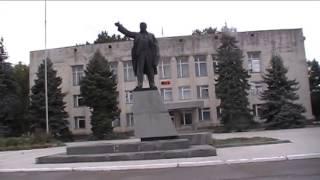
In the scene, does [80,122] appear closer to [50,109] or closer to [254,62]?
[50,109]

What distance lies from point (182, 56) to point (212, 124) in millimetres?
8256

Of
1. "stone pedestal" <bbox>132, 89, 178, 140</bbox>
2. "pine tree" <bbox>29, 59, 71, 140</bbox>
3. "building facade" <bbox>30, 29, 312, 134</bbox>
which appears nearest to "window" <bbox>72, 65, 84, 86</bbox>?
"building facade" <bbox>30, 29, 312, 134</bbox>

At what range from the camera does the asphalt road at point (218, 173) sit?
9.58m

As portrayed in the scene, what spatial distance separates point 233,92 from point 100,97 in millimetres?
12665

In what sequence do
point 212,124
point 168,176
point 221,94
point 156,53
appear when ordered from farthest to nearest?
point 212,124 < point 221,94 < point 156,53 < point 168,176

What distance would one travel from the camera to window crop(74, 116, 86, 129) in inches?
2135

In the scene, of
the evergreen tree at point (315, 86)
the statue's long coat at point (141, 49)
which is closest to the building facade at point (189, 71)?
the evergreen tree at point (315, 86)

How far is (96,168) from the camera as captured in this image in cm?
1291

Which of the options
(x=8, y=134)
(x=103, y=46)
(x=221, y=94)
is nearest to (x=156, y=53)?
(x=221, y=94)

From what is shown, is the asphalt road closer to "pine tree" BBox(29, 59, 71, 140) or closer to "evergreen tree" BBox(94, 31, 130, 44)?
"pine tree" BBox(29, 59, 71, 140)

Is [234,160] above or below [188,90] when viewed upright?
below

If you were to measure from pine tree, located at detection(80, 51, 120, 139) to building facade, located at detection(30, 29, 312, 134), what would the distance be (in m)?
6.20

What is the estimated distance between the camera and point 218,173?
→ 416 inches

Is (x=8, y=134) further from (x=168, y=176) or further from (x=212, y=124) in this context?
(x=168, y=176)
